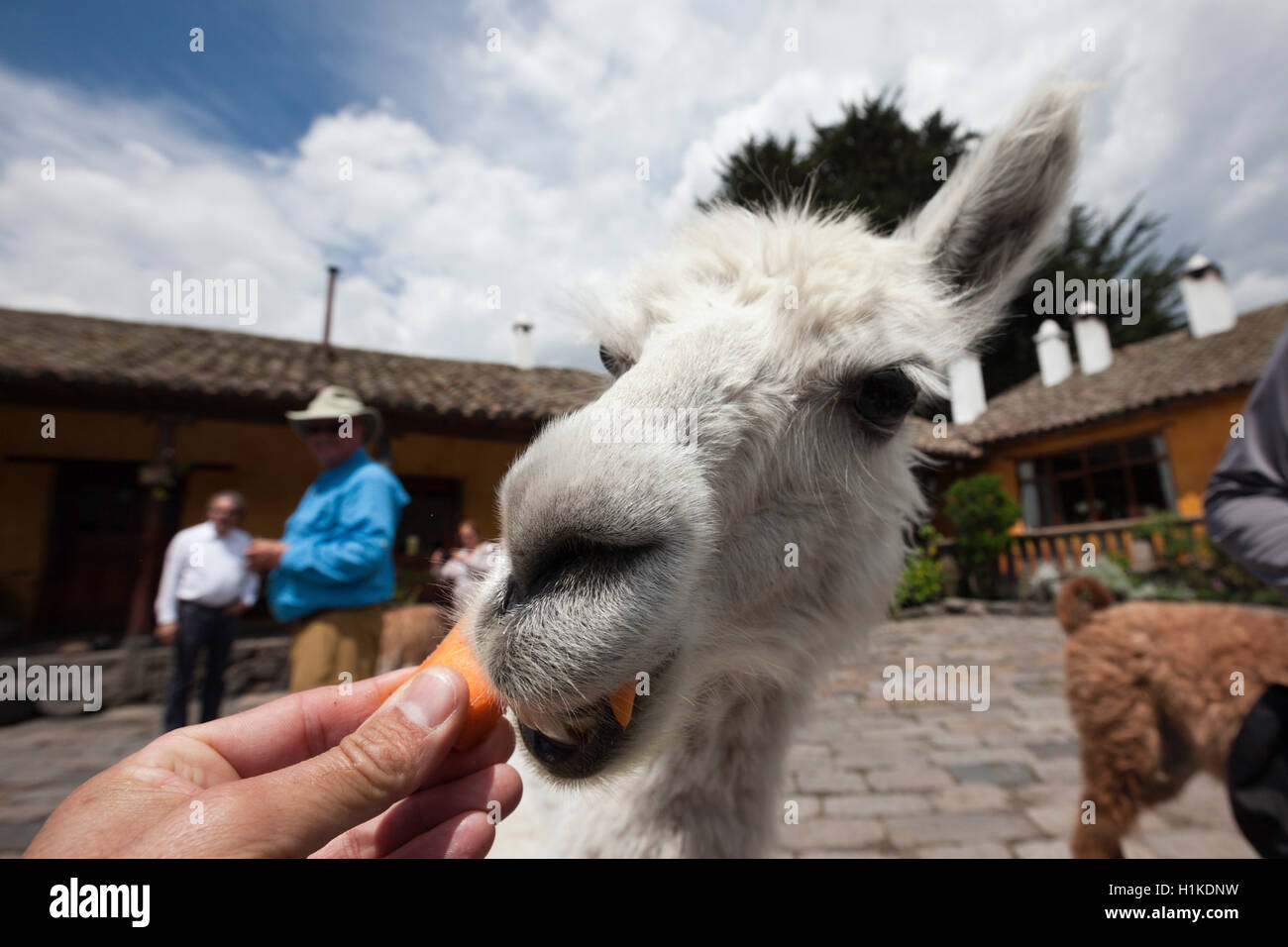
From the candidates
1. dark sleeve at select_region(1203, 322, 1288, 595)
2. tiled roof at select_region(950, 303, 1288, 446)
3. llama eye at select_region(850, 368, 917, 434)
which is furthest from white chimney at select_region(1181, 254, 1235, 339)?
llama eye at select_region(850, 368, 917, 434)

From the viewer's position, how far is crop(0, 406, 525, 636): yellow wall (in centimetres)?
1127

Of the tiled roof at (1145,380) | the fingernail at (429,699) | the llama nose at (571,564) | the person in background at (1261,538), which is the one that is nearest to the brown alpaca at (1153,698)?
the person in background at (1261,538)

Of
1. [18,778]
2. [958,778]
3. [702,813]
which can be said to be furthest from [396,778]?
[18,778]

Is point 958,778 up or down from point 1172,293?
down

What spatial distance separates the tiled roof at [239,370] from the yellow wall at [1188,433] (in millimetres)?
14395

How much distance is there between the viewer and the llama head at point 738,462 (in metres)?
1.04

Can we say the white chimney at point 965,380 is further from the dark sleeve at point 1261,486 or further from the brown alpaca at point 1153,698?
the brown alpaca at point 1153,698

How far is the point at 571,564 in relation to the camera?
108cm

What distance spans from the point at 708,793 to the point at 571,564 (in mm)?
1017

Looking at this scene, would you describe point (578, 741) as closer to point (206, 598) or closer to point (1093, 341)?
point (206, 598)

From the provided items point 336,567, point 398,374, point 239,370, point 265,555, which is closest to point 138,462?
point 239,370

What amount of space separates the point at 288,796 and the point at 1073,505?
67.9ft

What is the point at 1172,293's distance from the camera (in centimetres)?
3125
